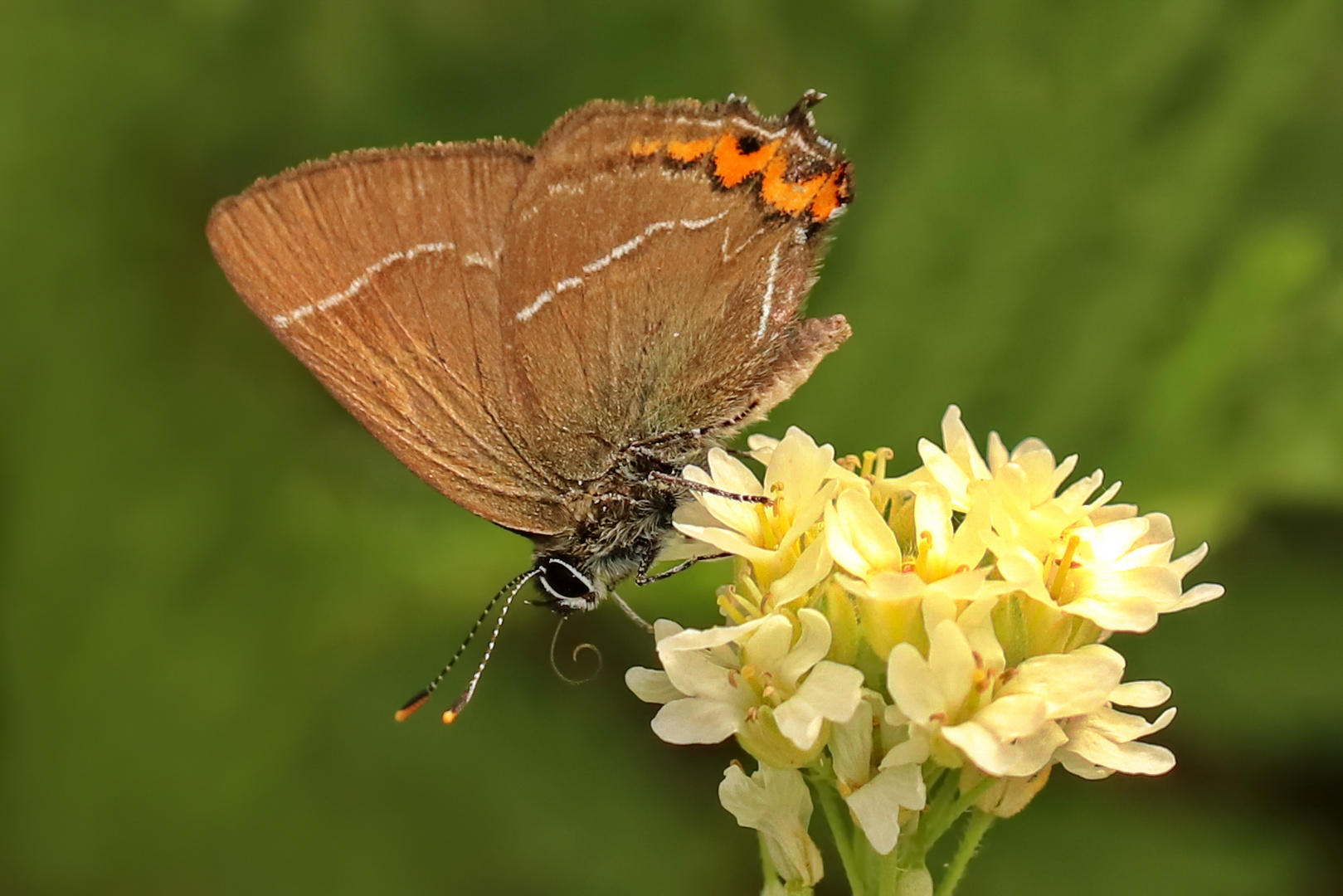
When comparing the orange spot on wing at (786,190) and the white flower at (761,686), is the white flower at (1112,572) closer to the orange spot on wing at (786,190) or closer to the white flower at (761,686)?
the white flower at (761,686)

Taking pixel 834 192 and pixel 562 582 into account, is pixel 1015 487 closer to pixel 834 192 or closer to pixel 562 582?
pixel 834 192

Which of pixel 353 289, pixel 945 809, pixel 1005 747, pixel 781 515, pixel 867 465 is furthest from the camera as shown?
pixel 353 289

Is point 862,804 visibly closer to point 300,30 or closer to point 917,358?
point 917,358

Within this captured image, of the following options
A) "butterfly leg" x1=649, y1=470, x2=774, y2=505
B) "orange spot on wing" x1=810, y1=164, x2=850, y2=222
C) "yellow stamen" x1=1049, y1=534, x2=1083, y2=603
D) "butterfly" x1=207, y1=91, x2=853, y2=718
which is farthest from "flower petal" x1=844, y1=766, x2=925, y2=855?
"orange spot on wing" x1=810, y1=164, x2=850, y2=222

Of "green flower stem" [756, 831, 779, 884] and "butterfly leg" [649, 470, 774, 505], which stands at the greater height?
"butterfly leg" [649, 470, 774, 505]

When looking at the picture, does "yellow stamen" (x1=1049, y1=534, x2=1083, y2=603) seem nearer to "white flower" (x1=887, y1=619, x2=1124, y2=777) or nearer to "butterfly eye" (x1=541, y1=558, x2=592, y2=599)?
"white flower" (x1=887, y1=619, x2=1124, y2=777)

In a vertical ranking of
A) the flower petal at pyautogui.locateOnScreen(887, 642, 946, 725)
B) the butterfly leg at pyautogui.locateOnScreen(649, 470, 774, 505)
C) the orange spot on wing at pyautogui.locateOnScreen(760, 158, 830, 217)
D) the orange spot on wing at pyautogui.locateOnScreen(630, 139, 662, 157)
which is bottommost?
the flower petal at pyautogui.locateOnScreen(887, 642, 946, 725)

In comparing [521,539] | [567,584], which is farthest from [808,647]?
[521,539]
